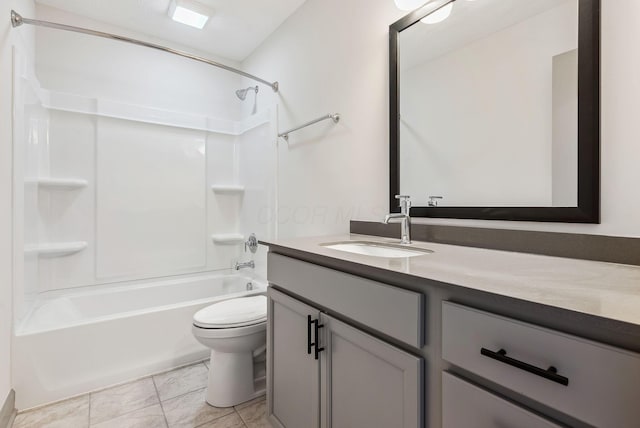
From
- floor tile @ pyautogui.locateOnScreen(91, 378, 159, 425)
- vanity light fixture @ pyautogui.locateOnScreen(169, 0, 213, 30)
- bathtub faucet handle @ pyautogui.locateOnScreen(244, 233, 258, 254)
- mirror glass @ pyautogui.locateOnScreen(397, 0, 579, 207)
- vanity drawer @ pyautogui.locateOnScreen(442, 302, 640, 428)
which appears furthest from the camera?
bathtub faucet handle @ pyautogui.locateOnScreen(244, 233, 258, 254)

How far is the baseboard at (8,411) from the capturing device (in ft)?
4.67

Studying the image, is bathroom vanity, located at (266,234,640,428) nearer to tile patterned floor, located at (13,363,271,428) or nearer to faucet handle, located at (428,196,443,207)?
faucet handle, located at (428,196,443,207)

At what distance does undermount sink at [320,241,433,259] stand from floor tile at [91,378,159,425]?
4.42 ft

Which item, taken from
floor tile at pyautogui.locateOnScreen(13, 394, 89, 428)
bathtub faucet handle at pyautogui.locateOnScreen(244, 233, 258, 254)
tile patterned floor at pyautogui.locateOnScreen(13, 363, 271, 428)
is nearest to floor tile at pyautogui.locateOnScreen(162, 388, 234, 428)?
tile patterned floor at pyautogui.locateOnScreen(13, 363, 271, 428)

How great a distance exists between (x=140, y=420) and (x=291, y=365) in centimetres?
92

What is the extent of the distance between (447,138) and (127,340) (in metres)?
2.14

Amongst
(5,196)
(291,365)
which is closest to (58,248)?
(5,196)

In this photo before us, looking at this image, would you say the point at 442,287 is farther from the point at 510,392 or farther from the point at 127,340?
the point at 127,340

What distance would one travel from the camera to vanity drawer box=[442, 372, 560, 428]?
56cm

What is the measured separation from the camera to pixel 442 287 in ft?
2.28

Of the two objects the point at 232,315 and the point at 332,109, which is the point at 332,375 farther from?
the point at 332,109

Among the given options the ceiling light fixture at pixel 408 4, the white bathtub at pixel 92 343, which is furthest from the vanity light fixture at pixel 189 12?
the white bathtub at pixel 92 343

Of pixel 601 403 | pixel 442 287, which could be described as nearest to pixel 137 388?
pixel 442 287

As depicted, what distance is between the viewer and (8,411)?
149 cm
